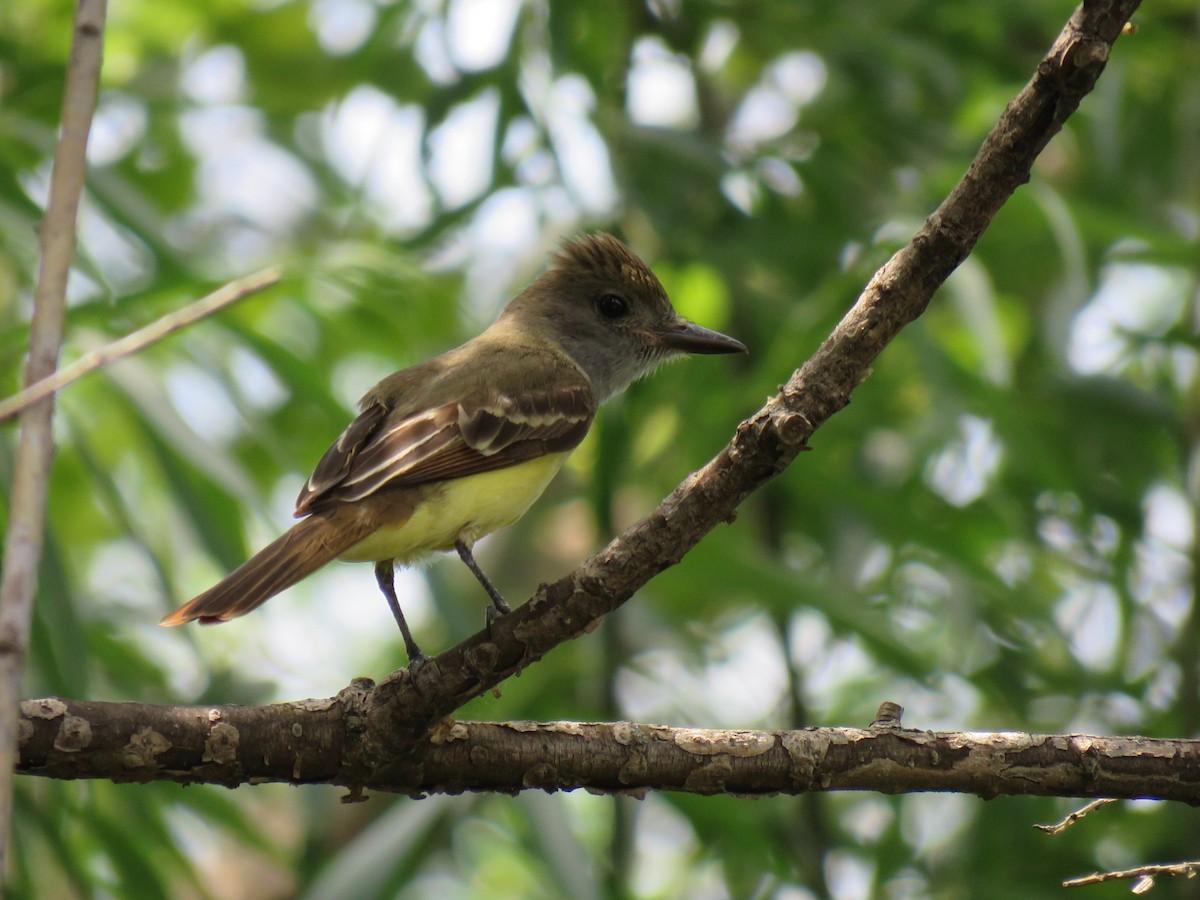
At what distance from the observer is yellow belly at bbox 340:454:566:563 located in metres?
3.79

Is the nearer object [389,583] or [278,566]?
[278,566]

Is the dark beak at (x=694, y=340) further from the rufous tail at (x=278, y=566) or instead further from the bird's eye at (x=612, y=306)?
the rufous tail at (x=278, y=566)

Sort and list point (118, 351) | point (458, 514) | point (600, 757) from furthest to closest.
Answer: point (458, 514) < point (600, 757) < point (118, 351)

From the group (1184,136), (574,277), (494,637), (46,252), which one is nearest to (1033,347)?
(1184,136)

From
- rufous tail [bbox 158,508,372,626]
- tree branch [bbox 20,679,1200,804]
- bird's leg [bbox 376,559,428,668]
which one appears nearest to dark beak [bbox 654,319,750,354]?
bird's leg [bbox 376,559,428,668]

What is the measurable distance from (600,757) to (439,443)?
1.36 m

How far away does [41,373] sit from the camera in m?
1.73

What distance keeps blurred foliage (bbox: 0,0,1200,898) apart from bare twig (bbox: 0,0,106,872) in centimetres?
200

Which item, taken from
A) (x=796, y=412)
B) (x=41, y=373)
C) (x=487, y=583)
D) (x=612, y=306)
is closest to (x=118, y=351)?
(x=41, y=373)

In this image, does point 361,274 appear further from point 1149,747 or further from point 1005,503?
point 1149,747

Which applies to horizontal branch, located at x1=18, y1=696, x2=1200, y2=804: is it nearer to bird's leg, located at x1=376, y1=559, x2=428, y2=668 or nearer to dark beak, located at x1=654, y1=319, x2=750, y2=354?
bird's leg, located at x1=376, y1=559, x2=428, y2=668

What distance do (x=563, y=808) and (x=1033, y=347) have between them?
3.13m

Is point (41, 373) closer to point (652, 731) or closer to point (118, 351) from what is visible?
point (118, 351)

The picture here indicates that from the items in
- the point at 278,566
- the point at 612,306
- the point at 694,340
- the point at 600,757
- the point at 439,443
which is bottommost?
the point at 600,757
